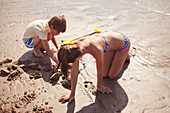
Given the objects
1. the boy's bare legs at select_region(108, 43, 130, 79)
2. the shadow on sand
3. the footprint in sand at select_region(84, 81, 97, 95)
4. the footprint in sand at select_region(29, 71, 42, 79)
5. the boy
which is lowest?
the shadow on sand

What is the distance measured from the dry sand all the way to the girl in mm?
212

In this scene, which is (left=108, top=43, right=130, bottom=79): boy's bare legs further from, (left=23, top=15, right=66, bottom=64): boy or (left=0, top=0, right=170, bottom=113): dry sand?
(left=23, top=15, right=66, bottom=64): boy

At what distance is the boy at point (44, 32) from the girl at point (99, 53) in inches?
37.7

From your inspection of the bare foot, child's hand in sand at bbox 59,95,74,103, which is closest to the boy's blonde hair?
the bare foot

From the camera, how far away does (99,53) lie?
238 cm

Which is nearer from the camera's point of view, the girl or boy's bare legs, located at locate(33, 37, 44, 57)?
the girl

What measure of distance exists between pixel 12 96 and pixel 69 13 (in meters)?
5.10

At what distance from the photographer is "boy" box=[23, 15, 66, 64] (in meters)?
3.24

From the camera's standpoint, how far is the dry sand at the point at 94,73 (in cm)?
249

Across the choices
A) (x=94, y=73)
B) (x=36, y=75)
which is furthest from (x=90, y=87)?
(x=36, y=75)

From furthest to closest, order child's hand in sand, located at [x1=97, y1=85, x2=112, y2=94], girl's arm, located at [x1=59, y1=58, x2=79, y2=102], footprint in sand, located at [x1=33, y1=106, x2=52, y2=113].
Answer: child's hand in sand, located at [x1=97, y1=85, x2=112, y2=94], girl's arm, located at [x1=59, y1=58, x2=79, y2=102], footprint in sand, located at [x1=33, y1=106, x2=52, y2=113]

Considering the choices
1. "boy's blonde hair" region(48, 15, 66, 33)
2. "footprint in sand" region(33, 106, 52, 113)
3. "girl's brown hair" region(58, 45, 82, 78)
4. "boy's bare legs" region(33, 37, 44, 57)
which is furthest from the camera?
"boy's bare legs" region(33, 37, 44, 57)

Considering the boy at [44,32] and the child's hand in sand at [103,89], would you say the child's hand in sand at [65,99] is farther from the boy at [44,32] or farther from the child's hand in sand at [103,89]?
the boy at [44,32]

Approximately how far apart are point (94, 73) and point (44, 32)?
1.43m
